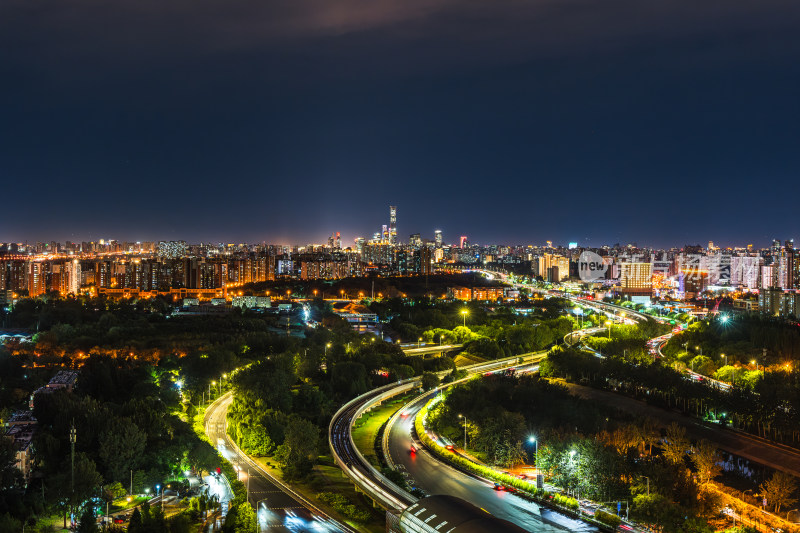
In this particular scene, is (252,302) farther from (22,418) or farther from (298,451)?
(298,451)

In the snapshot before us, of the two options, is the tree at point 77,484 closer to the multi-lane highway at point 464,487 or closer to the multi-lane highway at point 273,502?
the multi-lane highway at point 273,502

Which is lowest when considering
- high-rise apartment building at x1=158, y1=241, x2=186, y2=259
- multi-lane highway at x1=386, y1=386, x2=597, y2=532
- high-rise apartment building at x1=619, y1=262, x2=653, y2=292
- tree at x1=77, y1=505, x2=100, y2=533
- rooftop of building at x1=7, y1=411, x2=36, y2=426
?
multi-lane highway at x1=386, y1=386, x2=597, y2=532

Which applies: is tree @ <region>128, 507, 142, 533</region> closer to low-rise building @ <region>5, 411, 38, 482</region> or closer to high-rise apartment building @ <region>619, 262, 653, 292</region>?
low-rise building @ <region>5, 411, 38, 482</region>

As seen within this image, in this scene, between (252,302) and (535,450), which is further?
(252,302)

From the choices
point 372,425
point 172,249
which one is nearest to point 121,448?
point 372,425

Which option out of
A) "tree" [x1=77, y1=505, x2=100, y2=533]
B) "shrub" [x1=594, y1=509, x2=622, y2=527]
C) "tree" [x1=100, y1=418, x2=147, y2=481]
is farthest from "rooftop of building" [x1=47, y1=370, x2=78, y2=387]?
"shrub" [x1=594, y1=509, x2=622, y2=527]

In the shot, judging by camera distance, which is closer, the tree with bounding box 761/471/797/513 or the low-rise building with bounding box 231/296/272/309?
the tree with bounding box 761/471/797/513
